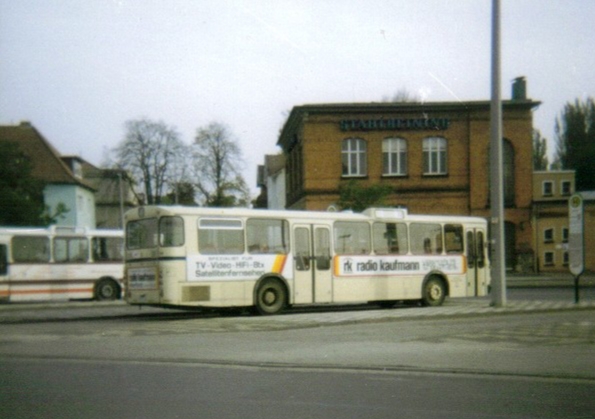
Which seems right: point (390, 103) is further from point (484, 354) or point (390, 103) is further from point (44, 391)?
point (44, 391)

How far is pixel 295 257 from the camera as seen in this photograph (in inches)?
890

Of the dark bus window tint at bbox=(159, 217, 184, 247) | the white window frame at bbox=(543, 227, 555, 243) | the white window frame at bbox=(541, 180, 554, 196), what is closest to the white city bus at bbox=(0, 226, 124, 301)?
the dark bus window tint at bbox=(159, 217, 184, 247)

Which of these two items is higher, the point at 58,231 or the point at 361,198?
the point at 361,198

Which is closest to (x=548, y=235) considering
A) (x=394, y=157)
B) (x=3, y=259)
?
(x=394, y=157)

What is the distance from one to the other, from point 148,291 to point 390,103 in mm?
34643

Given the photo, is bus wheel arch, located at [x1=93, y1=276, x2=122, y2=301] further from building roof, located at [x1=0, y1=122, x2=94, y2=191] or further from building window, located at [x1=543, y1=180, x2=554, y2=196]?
A: building window, located at [x1=543, y1=180, x2=554, y2=196]

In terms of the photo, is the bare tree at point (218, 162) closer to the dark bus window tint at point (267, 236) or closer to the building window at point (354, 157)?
the building window at point (354, 157)

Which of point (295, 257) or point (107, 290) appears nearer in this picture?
point (295, 257)

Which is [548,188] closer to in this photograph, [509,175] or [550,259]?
[550,259]

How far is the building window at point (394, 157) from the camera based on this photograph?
2121 inches

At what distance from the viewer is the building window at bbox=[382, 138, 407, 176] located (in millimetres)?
53875

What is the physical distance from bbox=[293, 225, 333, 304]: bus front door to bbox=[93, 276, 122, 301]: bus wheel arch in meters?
12.9

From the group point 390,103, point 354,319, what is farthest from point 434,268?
point 390,103

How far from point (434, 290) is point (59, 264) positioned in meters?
14.7
